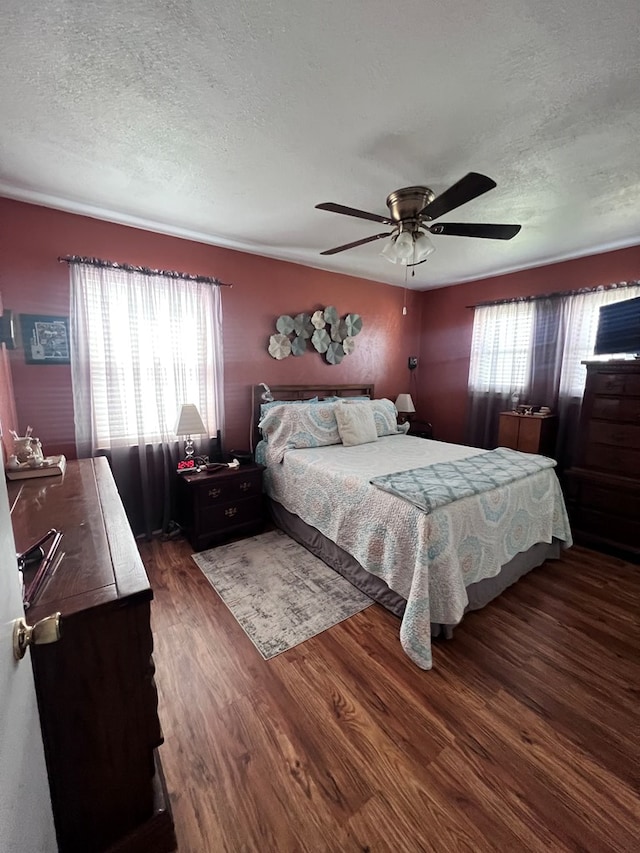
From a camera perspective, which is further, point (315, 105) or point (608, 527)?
point (608, 527)

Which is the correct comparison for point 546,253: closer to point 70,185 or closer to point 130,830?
point 70,185

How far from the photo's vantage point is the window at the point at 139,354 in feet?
8.05

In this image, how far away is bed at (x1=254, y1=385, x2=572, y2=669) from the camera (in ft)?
5.80

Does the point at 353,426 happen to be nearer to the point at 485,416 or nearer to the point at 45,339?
the point at 485,416

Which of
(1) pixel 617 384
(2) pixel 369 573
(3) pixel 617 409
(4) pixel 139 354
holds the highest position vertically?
(4) pixel 139 354

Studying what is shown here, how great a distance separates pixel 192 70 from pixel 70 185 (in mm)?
1302

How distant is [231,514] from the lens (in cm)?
284

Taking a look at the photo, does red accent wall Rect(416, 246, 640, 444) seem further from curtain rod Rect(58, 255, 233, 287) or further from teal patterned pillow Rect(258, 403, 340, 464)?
curtain rod Rect(58, 255, 233, 287)

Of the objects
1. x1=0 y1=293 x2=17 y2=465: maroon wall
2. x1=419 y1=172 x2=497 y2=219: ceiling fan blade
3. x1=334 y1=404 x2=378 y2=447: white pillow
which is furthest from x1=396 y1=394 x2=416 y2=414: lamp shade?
x1=0 y1=293 x2=17 y2=465: maroon wall

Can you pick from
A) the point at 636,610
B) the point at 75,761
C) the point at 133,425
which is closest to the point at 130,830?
the point at 75,761

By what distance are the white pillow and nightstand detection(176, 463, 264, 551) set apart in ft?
2.65

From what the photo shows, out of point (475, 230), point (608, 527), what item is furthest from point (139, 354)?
point (608, 527)

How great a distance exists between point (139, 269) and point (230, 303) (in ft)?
→ 2.47

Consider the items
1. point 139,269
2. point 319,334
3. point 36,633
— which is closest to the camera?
point 36,633
